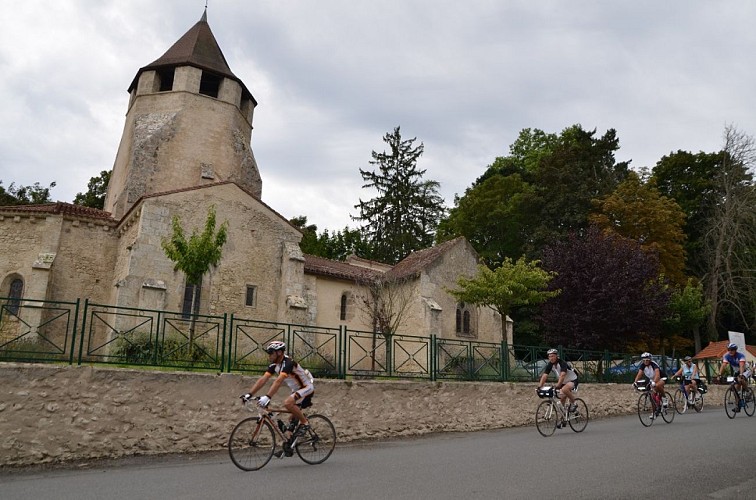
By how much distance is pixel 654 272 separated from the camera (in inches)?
923

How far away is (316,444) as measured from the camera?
8352mm

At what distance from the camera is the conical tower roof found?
92.5ft

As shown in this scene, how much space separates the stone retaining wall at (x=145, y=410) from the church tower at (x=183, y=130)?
625 inches

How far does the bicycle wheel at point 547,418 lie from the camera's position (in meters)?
11.7

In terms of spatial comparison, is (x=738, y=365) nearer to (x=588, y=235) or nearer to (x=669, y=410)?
(x=669, y=410)

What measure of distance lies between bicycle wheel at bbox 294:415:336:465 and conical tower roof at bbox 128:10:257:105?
960 inches

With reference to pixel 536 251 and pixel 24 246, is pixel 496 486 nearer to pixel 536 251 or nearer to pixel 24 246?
pixel 24 246

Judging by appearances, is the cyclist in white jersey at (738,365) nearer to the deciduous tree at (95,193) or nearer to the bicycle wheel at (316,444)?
the bicycle wheel at (316,444)

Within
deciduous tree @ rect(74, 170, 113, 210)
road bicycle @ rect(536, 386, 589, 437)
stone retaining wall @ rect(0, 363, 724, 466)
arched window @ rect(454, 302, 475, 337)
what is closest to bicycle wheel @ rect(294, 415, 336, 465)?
stone retaining wall @ rect(0, 363, 724, 466)

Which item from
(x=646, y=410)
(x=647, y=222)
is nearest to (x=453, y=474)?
(x=646, y=410)

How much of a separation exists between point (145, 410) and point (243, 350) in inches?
138

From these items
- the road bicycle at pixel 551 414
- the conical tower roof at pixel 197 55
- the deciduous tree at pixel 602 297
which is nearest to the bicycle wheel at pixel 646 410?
the road bicycle at pixel 551 414

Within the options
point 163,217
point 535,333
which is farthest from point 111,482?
point 535,333

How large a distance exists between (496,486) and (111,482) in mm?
4896
